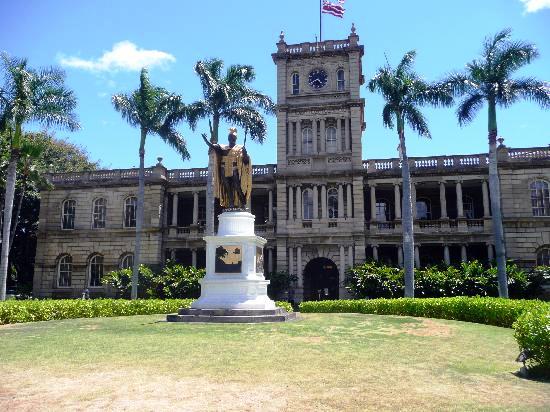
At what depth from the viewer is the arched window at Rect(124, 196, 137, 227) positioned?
34594 millimetres

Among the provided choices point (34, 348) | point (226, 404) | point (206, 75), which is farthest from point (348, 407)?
point (206, 75)

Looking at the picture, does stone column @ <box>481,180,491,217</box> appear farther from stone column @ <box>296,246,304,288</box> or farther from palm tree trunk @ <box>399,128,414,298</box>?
stone column @ <box>296,246,304,288</box>

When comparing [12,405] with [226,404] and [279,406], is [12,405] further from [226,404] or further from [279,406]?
[279,406]

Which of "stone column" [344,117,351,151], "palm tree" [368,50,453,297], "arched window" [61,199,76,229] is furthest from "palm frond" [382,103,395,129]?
"arched window" [61,199,76,229]

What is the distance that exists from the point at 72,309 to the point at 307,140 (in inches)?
756

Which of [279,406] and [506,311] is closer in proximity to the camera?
[279,406]

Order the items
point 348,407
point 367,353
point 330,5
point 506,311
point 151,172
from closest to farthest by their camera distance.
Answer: point 348,407, point 367,353, point 506,311, point 330,5, point 151,172

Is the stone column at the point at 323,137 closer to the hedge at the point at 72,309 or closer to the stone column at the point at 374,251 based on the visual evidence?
the stone column at the point at 374,251

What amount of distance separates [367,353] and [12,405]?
5.64 m

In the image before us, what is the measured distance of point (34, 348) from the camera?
9500 millimetres

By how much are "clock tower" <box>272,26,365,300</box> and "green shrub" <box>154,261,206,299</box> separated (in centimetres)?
586

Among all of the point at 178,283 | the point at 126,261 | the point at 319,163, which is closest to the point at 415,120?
the point at 319,163

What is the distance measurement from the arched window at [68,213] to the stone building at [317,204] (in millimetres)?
71

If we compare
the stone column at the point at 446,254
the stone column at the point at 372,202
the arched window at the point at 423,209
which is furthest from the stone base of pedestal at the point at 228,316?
the arched window at the point at 423,209
